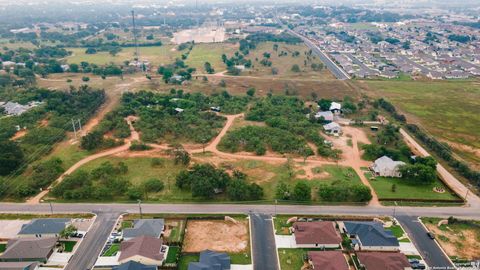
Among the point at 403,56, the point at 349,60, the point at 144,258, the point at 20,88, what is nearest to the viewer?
the point at 144,258

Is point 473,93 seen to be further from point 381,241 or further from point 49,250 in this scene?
point 49,250

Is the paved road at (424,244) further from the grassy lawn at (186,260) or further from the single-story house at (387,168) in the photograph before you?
the grassy lawn at (186,260)

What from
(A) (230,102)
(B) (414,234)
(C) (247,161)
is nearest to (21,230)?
(C) (247,161)

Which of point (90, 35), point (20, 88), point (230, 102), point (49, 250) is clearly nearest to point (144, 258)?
point (49, 250)

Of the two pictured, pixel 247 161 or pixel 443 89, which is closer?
pixel 247 161

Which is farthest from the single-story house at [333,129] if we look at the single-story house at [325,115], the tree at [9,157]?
the tree at [9,157]

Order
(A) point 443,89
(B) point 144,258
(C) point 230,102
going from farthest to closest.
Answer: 1. (A) point 443,89
2. (C) point 230,102
3. (B) point 144,258

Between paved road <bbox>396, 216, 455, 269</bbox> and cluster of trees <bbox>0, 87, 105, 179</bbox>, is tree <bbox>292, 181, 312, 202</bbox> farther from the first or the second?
cluster of trees <bbox>0, 87, 105, 179</bbox>

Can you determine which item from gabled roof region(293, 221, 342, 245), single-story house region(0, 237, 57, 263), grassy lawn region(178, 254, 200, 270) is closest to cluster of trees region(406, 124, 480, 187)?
gabled roof region(293, 221, 342, 245)
